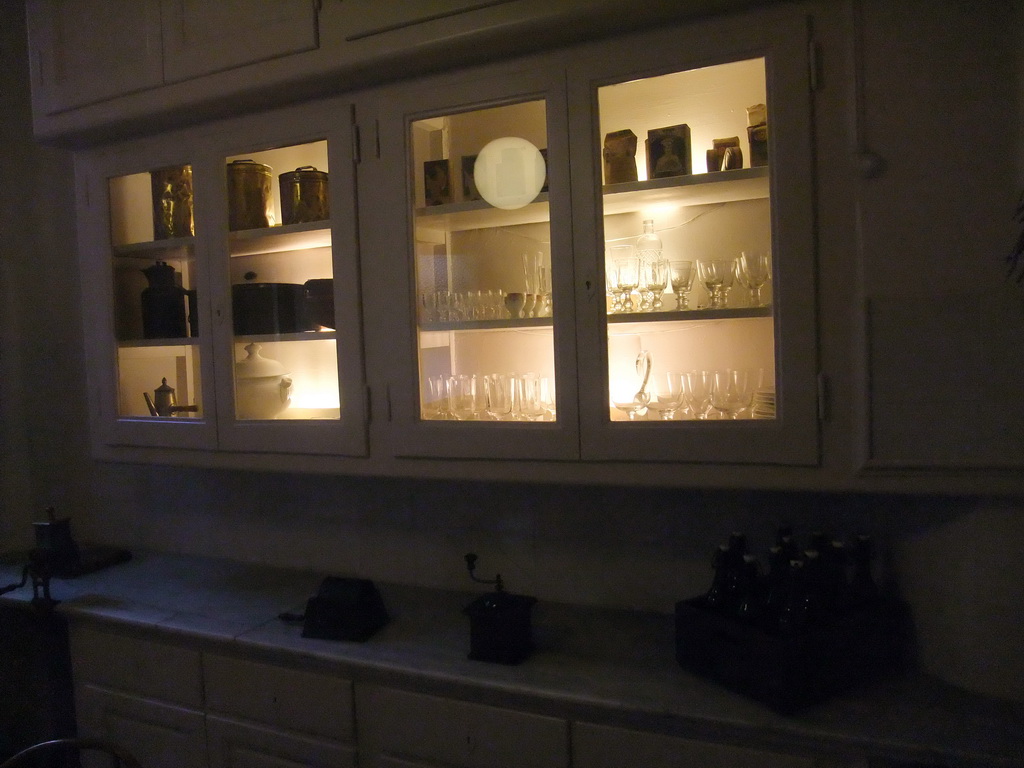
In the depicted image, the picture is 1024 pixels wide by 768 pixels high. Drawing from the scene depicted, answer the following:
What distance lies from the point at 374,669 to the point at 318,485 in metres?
0.79

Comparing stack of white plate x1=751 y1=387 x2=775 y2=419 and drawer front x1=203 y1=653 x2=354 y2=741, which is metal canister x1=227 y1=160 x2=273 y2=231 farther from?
stack of white plate x1=751 y1=387 x2=775 y2=419

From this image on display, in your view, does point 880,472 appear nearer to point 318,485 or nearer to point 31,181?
point 318,485

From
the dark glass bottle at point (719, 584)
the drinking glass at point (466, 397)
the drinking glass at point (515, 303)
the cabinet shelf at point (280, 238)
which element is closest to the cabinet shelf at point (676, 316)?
the drinking glass at point (515, 303)

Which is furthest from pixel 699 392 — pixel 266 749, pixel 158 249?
pixel 158 249

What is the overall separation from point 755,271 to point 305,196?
110cm

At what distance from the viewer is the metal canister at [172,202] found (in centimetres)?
195

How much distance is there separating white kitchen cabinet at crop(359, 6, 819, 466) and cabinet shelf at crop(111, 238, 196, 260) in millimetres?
601

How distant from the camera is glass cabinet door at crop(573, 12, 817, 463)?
1.32 meters

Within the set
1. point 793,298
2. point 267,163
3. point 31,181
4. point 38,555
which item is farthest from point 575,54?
point 31,181

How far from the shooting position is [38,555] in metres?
1.96

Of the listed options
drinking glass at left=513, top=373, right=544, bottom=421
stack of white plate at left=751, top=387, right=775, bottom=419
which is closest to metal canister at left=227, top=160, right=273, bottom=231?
drinking glass at left=513, top=373, right=544, bottom=421

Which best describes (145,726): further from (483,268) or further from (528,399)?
(483,268)

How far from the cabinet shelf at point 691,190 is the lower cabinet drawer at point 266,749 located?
4.34 ft

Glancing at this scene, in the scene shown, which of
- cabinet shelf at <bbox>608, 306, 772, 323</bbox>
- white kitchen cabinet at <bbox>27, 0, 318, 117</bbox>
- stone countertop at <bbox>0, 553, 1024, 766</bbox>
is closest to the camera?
stone countertop at <bbox>0, 553, 1024, 766</bbox>
